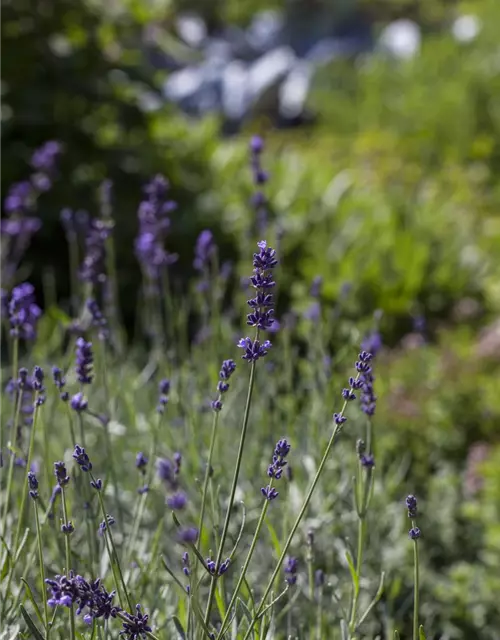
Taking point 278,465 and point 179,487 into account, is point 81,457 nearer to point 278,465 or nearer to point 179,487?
point 278,465

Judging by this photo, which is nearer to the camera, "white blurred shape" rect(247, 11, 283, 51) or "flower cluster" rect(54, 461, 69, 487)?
"flower cluster" rect(54, 461, 69, 487)

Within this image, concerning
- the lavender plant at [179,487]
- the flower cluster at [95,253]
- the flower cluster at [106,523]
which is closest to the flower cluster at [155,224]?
the lavender plant at [179,487]

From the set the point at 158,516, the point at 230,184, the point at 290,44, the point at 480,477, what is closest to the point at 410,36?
the point at 290,44

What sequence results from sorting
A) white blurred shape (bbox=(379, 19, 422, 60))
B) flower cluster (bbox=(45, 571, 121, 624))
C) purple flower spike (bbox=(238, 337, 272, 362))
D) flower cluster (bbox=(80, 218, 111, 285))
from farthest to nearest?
1. white blurred shape (bbox=(379, 19, 422, 60))
2. flower cluster (bbox=(80, 218, 111, 285))
3. purple flower spike (bbox=(238, 337, 272, 362))
4. flower cluster (bbox=(45, 571, 121, 624))

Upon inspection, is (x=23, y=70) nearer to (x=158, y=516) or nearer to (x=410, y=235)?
(x=410, y=235)

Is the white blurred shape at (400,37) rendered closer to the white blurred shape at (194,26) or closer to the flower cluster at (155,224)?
the white blurred shape at (194,26)

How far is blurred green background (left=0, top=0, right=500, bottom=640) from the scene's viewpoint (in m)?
3.28

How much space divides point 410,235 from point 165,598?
3703mm

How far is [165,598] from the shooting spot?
1.88 meters

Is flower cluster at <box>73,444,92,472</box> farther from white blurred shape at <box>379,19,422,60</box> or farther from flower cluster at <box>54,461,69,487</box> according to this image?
white blurred shape at <box>379,19,422,60</box>

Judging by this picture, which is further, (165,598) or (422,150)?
(422,150)

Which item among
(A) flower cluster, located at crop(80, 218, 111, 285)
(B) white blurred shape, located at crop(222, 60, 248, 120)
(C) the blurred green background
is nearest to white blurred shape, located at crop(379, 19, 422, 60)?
(B) white blurred shape, located at crop(222, 60, 248, 120)

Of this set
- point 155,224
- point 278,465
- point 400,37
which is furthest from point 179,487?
point 400,37

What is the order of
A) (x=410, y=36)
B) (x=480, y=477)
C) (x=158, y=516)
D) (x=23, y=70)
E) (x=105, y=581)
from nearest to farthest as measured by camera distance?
(x=105, y=581)
(x=158, y=516)
(x=480, y=477)
(x=23, y=70)
(x=410, y=36)
